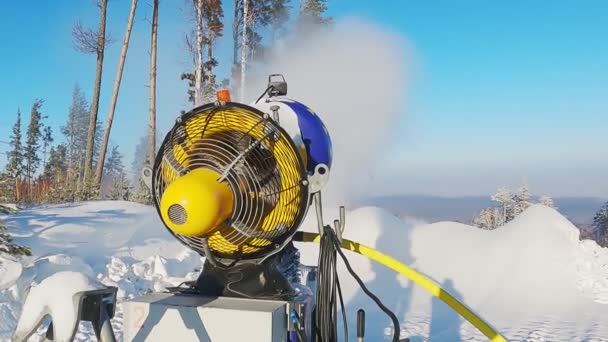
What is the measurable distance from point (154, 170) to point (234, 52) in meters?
23.2

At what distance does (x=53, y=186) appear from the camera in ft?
46.0

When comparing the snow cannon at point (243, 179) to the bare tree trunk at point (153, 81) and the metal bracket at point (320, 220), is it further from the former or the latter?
the bare tree trunk at point (153, 81)

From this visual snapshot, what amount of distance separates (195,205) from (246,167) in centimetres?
34

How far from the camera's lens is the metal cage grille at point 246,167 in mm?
2025

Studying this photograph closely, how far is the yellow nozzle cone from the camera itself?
172 cm

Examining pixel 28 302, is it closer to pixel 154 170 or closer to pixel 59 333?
pixel 59 333

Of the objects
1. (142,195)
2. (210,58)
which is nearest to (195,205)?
(142,195)

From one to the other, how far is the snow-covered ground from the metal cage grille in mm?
3016

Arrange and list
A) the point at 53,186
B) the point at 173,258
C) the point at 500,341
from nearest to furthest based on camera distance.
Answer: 1. the point at 500,341
2. the point at 173,258
3. the point at 53,186

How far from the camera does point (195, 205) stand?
67.9 inches

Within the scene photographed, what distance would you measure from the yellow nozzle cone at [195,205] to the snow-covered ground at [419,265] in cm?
329

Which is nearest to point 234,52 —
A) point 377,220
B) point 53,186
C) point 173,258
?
point 53,186

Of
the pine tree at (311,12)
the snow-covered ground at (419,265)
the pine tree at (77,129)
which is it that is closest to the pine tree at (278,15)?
the pine tree at (311,12)

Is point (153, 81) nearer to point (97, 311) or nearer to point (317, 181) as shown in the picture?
point (317, 181)
